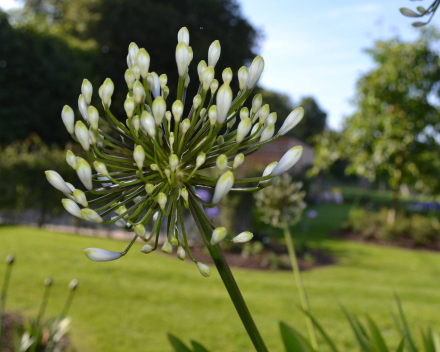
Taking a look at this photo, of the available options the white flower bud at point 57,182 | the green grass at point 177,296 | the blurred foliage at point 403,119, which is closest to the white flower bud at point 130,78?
the white flower bud at point 57,182

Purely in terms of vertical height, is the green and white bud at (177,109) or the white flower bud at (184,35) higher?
the white flower bud at (184,35)

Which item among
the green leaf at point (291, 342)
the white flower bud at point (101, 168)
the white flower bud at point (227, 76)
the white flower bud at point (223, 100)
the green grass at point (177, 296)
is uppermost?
the white flower bud at point (227, 76)

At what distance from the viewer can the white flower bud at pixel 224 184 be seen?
117 cm

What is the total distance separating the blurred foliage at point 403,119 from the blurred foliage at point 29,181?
12.8 metres

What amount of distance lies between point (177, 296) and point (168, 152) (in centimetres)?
724

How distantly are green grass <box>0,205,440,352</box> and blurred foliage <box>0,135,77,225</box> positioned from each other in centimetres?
177

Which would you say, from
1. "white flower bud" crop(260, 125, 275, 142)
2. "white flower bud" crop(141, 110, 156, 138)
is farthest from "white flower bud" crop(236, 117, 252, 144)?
"white flower bud" crop(141, 110, 156, 138)

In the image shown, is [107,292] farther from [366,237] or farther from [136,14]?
[136,14]

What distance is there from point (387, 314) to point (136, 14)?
24.1m

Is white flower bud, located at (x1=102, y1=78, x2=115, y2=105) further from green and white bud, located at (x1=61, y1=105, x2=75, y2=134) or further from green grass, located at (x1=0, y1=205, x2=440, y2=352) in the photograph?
green grass, located at (x1=0, y1=205, x2=440, y2=352)

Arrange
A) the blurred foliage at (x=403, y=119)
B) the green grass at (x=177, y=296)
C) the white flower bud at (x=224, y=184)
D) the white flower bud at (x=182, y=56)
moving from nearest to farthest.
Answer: the white flower bud at (x=224, y=184)
the white flower bud at (x=182, y=56)
the green grass at (x=177, y=296)
the blurred foliage at (x=403, y=119)

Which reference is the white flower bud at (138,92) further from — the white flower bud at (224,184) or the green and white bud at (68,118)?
the white flower bud at (224,184)

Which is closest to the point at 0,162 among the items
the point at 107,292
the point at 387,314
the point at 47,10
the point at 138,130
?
the point at 107,292

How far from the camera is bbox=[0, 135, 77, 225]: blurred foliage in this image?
14.4 m
